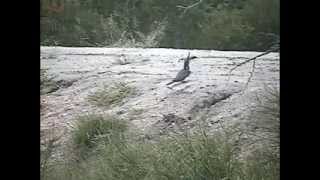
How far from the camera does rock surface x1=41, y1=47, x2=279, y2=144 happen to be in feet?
6.01

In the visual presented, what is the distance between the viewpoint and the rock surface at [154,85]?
1832 millimetres

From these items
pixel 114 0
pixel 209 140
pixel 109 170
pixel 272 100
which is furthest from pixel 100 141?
pixel 272 100

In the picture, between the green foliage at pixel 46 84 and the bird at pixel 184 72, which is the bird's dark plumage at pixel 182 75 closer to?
the bird at pixel 184 72

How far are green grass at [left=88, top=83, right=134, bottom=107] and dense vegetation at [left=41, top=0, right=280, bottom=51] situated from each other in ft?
0.57

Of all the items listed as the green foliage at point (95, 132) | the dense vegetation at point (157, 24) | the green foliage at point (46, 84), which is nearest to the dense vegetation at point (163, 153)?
the green foliage at point (95, 132)

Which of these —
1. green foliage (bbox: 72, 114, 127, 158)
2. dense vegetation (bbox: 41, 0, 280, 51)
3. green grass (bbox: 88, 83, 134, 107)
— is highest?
dense vegetation (bbox: 41, 0, 280, 51)

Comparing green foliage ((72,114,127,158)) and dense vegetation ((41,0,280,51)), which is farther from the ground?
dense vegetation ((41,0,280,51))

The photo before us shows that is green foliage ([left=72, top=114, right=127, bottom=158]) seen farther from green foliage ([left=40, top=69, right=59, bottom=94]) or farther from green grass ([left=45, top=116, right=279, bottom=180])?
green foliage ([left=40, top=69, right=59, bottom=94])

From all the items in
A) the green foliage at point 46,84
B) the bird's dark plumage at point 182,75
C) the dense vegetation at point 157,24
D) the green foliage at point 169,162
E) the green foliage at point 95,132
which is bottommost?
the green foliage at point 169,162

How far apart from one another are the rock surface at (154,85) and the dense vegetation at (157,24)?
4cm

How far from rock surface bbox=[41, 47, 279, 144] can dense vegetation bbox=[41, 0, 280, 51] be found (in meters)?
0.04

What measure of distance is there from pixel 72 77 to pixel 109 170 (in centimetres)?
40

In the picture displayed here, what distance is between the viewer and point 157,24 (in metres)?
1.89

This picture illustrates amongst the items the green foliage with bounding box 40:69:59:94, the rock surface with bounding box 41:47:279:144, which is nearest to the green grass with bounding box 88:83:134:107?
the rock surface with bounding box 41:47:279:144
